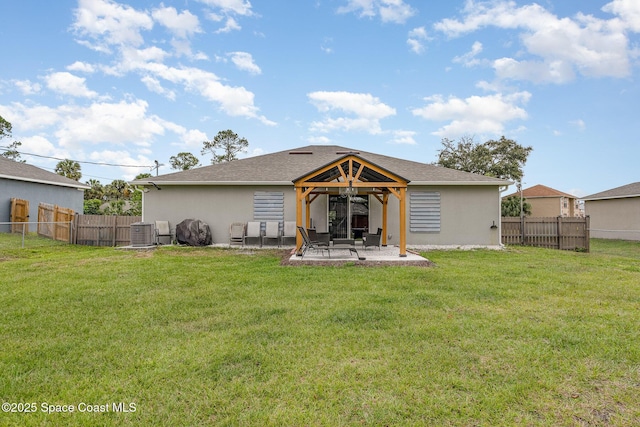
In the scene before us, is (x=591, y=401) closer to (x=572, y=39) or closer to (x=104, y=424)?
(x=104, y=424)

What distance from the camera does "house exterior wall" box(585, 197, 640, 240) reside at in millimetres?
19250

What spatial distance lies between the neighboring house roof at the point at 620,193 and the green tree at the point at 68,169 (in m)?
42.8

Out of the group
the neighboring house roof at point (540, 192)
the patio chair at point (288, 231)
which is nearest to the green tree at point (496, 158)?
the neighboring house roof at point (540, 192)

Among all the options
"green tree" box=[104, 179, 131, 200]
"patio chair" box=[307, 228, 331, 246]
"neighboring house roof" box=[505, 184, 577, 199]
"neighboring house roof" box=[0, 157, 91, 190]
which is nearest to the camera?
"patio chair" box=[307, 228, 331, 246]

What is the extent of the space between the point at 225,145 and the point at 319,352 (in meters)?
38.7

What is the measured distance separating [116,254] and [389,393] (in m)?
A: 10.3

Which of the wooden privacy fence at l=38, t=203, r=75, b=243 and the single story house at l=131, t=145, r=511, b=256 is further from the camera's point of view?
the wooden privacy fence at l=38, t=203, r=75, b=243

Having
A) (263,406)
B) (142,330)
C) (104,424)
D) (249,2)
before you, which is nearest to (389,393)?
(263,406)

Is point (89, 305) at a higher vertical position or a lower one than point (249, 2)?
lower

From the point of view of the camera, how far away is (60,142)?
30.5m

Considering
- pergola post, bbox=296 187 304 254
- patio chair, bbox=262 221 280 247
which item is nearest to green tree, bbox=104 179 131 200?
patio chair, bbox=262 221 280 247

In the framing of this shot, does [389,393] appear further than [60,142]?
No

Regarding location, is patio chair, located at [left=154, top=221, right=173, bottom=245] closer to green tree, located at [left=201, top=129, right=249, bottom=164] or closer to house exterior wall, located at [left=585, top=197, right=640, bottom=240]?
house exterior wall, located at [left=585, top=197, right=640, bottom=240]

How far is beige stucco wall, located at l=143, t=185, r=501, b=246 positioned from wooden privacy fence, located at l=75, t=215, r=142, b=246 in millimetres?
1010
